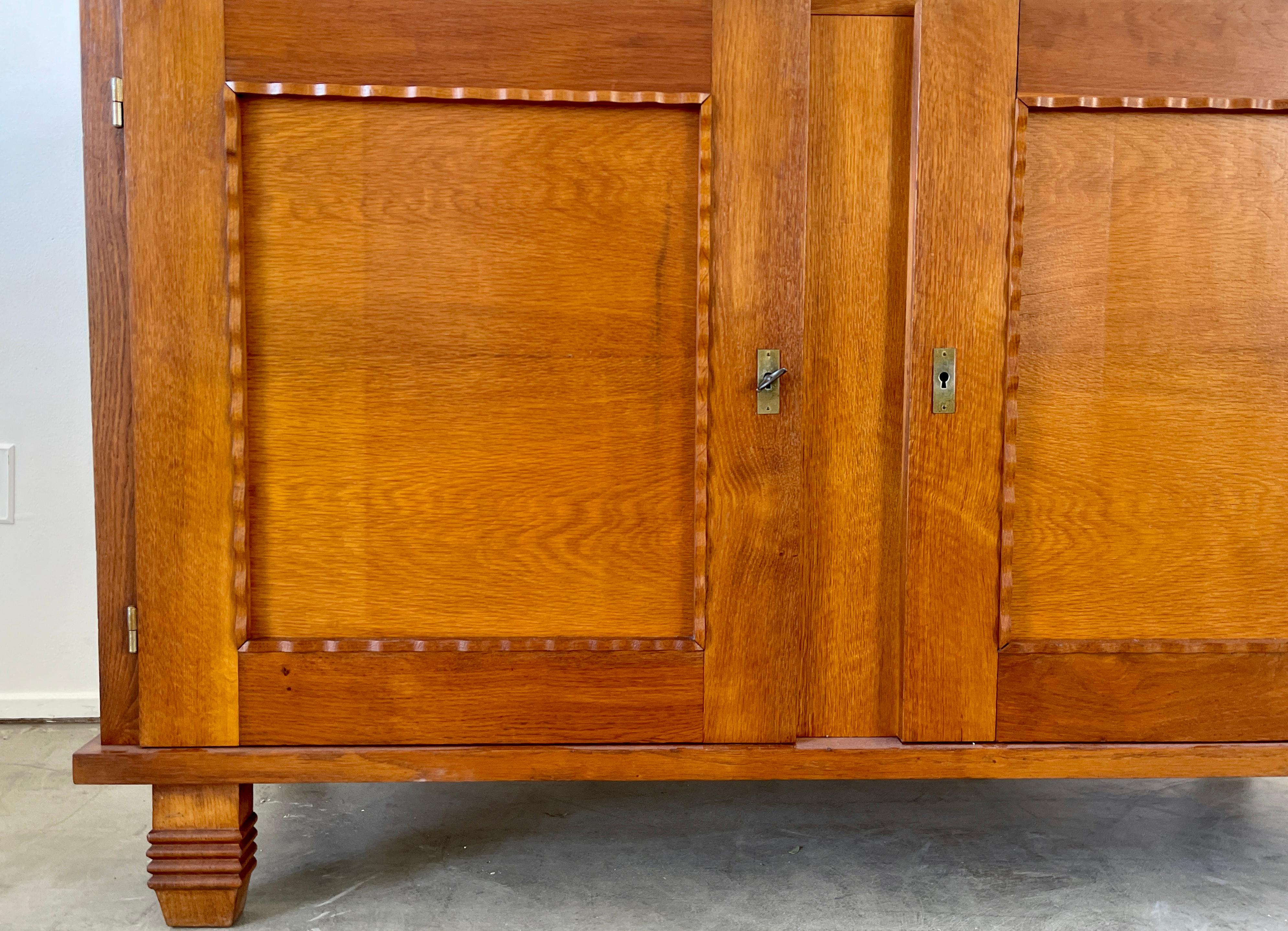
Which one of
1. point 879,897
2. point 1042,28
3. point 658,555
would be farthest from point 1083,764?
point 1042,28

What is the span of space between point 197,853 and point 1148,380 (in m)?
1.51

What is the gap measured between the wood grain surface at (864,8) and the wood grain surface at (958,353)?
0.03m

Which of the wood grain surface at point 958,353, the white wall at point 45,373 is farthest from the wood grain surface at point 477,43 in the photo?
the white wall at point 45,373

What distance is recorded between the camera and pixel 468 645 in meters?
1.42

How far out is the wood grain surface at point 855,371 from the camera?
1.45 m

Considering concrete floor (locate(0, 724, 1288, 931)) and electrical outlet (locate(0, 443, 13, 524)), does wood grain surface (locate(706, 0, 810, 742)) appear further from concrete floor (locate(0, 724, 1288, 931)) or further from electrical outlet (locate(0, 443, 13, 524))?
electrical outlet (locate(0, 443, 13, 524))

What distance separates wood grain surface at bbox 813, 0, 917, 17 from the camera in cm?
143

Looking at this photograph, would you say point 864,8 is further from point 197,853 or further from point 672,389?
point 197,853

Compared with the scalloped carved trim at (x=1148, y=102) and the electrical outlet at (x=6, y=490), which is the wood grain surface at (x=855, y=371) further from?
the electrical outlet at (x=6, y=490)

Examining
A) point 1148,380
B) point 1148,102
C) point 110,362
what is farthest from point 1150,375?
point 110,362

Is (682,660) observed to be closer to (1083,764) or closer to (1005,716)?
(1005,716)

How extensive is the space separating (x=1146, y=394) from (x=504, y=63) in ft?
3.34

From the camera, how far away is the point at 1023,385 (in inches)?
57.0

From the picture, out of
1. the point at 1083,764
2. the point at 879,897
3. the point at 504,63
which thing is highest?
the point at 504,63
